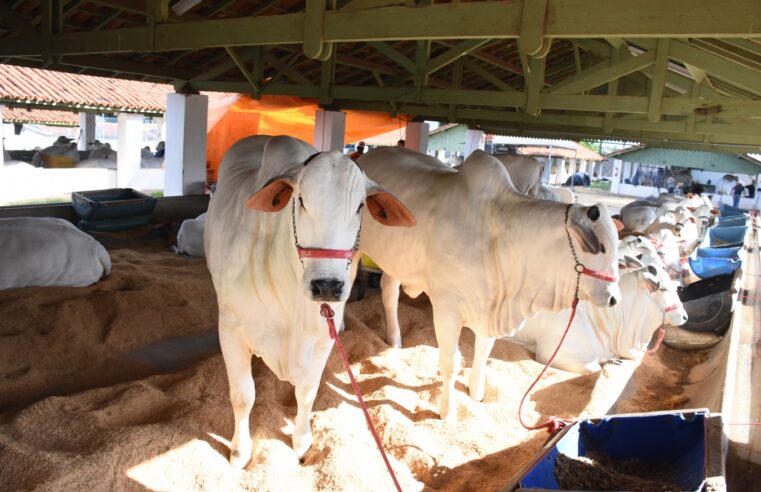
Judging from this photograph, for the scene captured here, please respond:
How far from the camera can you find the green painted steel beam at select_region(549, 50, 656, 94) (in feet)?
22.1

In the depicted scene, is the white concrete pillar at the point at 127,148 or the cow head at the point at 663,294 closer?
the cow head at the point at 663,294

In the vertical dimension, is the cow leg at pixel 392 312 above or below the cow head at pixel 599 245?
below

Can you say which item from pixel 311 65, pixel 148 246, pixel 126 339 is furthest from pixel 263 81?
pixel 126 339

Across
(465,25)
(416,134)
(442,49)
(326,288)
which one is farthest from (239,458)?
(416,134)

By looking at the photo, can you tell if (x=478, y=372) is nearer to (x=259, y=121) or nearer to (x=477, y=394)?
(x=477, y=394)

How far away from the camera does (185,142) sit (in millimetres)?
9633

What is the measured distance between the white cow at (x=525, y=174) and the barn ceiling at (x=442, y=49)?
3.80 feet

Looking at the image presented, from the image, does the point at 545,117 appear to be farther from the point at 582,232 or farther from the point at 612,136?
the point at 582,232

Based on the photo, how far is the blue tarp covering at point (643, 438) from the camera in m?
3.20

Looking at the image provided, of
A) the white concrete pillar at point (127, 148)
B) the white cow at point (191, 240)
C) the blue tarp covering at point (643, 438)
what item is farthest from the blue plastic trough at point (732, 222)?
the white concrete pillar at point (127, 148)

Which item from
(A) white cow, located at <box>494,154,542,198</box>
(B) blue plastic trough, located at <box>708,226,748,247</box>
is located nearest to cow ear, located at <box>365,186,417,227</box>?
(A) white cow, located at <box>494,154,542,198</box>

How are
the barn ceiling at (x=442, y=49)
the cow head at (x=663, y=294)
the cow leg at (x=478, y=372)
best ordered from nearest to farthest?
the barn ceiling at (x=442, y=49) < the cow leg at (x=478, y=372) < the cow head at (x=663, y=294)

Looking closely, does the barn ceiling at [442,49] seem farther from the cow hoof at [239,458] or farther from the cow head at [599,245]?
the cow hoof at [239,458]

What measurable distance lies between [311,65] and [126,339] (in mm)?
6877
